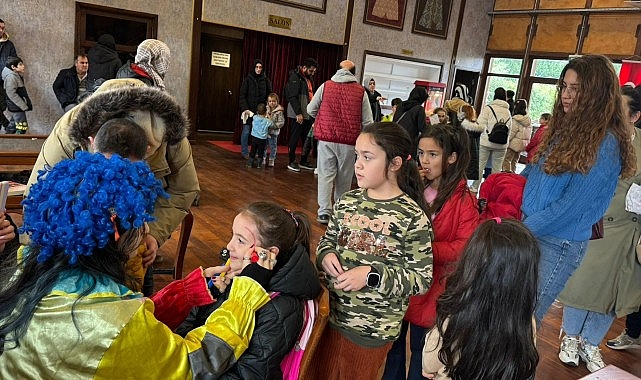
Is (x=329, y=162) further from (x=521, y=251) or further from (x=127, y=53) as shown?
(x=127, y=53)

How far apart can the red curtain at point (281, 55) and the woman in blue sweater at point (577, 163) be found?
775 cm

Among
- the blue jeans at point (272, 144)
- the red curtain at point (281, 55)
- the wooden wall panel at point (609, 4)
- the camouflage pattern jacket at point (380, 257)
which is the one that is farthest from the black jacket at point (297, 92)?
the wooden wall panel at point (609, 4)

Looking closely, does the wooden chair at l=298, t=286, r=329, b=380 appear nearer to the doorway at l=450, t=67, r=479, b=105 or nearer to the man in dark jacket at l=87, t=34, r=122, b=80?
the man in dark jacket at l=87, t=34, r=122, b=80

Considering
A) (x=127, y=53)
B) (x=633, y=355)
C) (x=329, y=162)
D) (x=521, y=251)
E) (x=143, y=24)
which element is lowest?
(x=633, y=355)

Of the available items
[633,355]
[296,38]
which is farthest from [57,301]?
[296,38]

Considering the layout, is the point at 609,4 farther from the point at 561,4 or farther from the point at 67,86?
the point at 67,86

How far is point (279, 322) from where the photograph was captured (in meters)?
1.25

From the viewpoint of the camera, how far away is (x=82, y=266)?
101 centimetres

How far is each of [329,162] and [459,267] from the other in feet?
11.4

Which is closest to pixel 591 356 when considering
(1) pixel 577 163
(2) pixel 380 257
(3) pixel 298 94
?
(1) pixel 577 163

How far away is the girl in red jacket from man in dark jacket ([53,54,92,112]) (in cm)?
524

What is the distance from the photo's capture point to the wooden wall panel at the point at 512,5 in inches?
416

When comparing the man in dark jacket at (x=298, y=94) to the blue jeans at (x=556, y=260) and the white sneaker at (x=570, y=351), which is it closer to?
the white sneaker at (x=570, y=351)

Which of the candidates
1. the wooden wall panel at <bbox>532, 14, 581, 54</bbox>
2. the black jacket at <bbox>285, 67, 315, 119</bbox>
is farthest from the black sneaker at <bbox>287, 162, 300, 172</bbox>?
the wooden wall panel at <bbox>532, 14, 581, 54</bbox>
